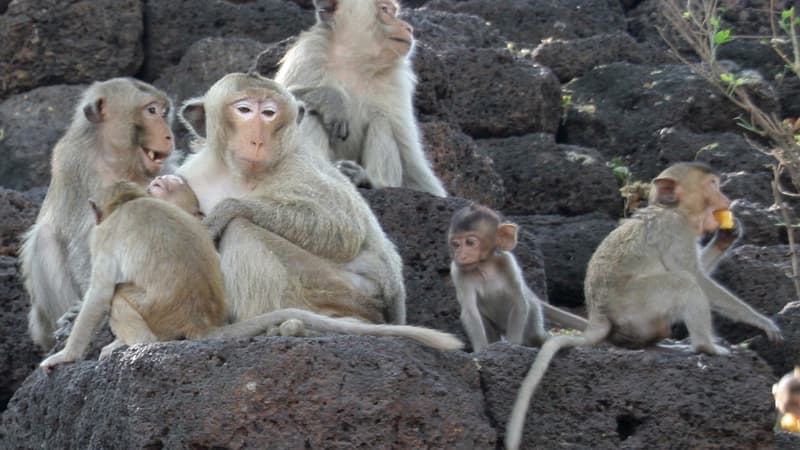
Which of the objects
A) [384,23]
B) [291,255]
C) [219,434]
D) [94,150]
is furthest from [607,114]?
[219,434]

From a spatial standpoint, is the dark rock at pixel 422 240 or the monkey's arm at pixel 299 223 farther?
the dark rock at pixel 422 240

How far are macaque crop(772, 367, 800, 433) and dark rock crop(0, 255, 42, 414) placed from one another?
4116 millimetres

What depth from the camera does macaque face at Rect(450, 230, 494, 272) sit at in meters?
9.05

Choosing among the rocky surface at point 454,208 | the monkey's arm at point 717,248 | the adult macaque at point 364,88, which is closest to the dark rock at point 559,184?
the rocky surface at point 454,208

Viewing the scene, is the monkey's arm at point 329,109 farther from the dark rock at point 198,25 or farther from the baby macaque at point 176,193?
the dark rock at point 198,25

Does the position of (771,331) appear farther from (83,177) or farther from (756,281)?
(83,177)

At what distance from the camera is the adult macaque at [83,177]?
9.99m

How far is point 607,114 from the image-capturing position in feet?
46.7

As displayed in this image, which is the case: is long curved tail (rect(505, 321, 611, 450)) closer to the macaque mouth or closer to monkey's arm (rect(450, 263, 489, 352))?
monkey's arm (rect(450, 263, 489, 352))

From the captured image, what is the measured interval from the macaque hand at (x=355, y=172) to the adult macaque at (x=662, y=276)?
230 cm

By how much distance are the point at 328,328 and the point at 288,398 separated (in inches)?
25.3

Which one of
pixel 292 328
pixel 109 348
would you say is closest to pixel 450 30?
pixel 109 348

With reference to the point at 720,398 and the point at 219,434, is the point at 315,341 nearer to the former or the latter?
the point at 219,434

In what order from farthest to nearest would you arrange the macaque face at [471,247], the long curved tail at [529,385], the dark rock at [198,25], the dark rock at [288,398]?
the dark rock at [198,25] → the macaque face at [471,247] → the long curved tail at [529,385] → the dark rock at [288,398]
